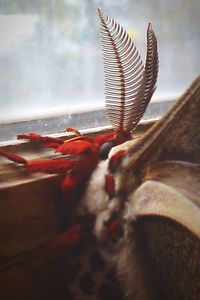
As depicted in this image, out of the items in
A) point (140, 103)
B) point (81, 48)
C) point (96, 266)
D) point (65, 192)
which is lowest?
point (96, 266)

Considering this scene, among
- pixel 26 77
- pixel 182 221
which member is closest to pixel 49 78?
pixel 26 77

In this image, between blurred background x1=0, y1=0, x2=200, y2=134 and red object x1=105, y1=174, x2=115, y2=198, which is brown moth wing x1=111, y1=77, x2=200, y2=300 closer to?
red object x1=105, y1=174, x2=115, y2=198

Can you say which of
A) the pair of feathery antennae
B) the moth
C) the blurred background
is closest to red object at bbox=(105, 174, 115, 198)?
the moth

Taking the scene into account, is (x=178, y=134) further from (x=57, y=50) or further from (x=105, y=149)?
(x=57, y=50)

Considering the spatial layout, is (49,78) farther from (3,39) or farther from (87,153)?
(87,153)

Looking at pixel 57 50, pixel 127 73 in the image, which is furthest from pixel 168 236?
pixel 57 50

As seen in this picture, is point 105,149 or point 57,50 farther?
point 57,50

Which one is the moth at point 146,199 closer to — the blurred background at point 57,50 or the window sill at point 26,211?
the window sill at point 26,211
